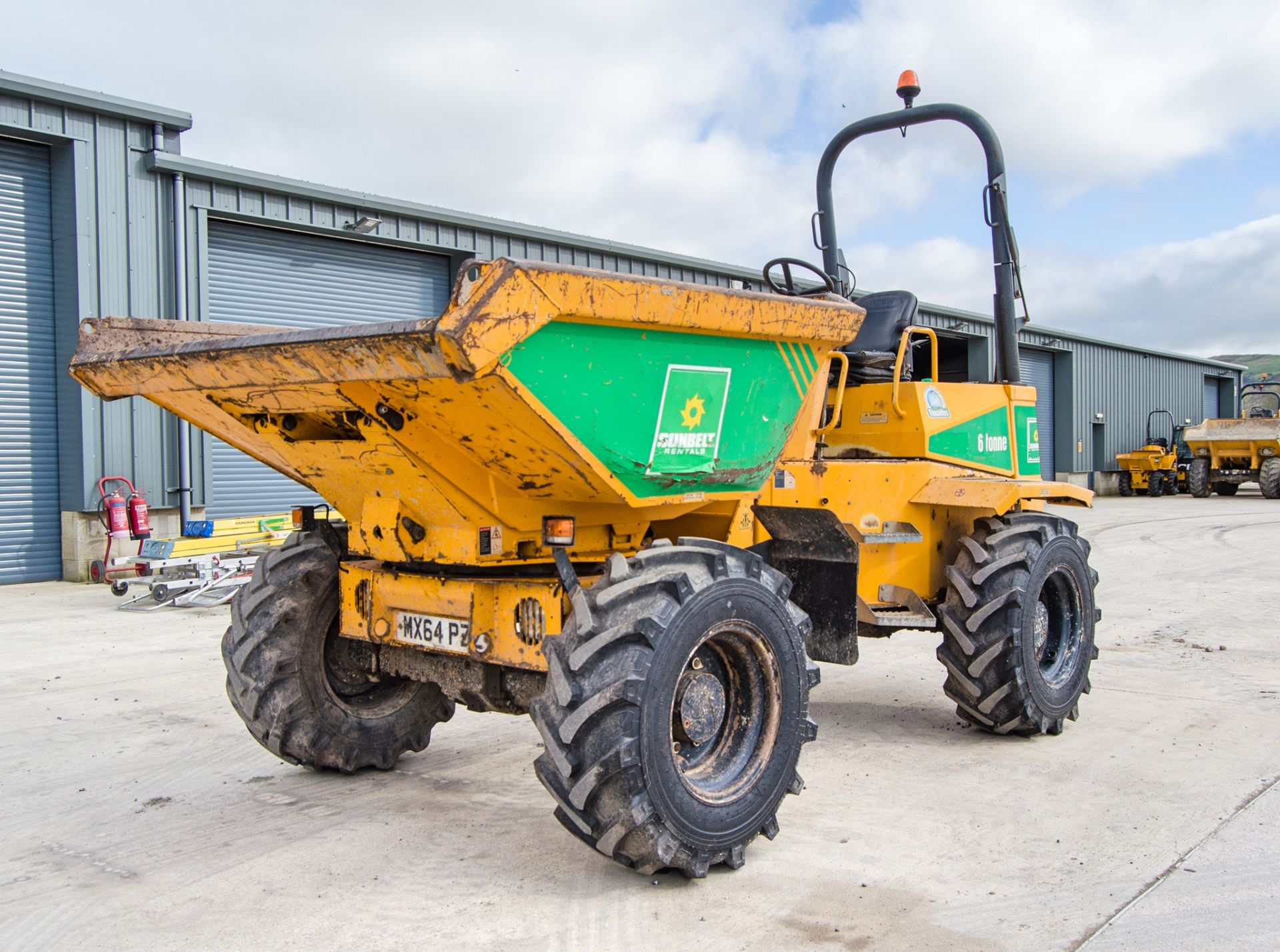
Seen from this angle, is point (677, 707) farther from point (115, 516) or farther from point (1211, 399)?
point (1211, 399)

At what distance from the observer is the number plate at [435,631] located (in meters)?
4.25

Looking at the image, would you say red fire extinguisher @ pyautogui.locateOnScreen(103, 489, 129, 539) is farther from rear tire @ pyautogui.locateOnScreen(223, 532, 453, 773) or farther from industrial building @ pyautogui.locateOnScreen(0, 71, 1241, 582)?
rear tire @ pyautogui.locateOnScreen(223, 532, 453, 773)

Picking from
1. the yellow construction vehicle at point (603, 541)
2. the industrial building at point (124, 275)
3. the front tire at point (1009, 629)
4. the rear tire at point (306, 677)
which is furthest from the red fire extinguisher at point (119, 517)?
the front tire at point (1009, 629)

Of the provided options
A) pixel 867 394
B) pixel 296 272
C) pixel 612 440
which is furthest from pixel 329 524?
pixel 296 272

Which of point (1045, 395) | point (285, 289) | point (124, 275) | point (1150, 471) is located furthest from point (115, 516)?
point (1150, 471)

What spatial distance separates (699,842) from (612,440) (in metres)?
1.40

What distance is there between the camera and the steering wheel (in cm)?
563

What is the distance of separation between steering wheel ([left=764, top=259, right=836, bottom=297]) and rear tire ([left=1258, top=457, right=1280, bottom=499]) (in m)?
25.4

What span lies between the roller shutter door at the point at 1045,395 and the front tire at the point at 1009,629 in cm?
2753

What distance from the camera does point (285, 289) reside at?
15.0 meters

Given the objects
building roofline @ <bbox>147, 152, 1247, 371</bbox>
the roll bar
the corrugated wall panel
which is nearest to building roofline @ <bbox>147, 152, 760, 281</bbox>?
building roofline @ <bbox>147, 152, 1247, 371</bbox>

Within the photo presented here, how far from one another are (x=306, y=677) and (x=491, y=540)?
134 cm

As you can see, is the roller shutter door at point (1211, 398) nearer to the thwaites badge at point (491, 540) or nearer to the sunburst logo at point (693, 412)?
the sunburst logo at point (693, 412)

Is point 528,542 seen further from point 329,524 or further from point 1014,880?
point 1014,880
